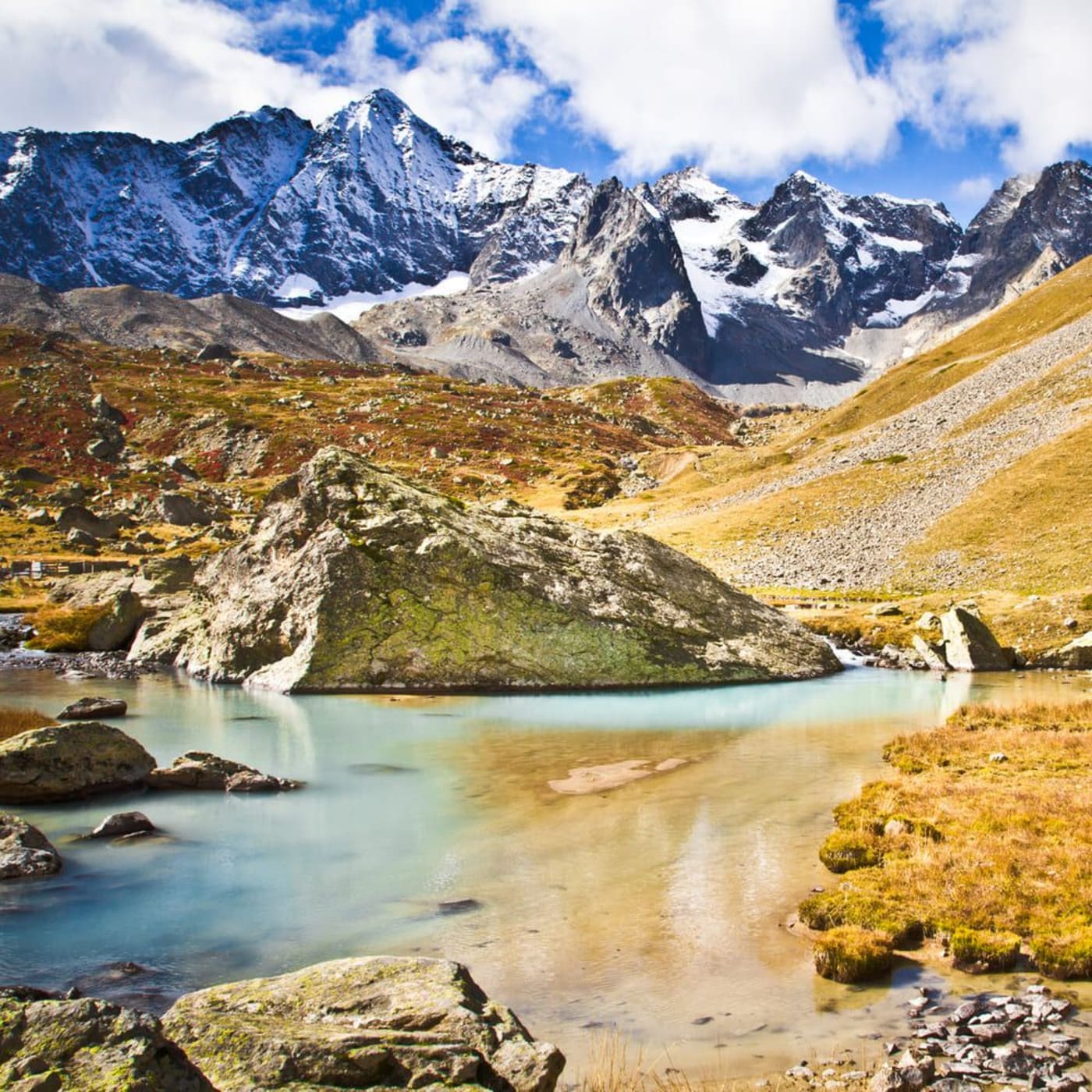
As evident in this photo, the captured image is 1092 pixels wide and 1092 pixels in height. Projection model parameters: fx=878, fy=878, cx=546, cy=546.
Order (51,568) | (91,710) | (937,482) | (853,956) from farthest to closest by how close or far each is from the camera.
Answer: (937,482) < (51,568) < (91,710) < (853,956)

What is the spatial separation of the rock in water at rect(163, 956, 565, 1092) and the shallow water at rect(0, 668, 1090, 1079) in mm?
1824

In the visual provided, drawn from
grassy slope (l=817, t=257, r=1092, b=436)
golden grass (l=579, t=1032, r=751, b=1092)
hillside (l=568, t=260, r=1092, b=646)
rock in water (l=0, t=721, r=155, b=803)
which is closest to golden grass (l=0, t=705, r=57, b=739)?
rock in water (l=0, t=721, r=155, b=803)

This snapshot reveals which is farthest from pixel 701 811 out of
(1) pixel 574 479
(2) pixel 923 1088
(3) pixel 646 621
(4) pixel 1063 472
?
(1) pixel 574 479

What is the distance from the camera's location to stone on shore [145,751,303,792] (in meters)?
23.3

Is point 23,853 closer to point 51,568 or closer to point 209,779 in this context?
point 209,779

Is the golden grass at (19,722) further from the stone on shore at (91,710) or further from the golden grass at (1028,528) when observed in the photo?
the golden grass at (1028,528)

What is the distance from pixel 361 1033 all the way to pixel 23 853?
1167 centimetres

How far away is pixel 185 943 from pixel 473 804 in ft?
28.5

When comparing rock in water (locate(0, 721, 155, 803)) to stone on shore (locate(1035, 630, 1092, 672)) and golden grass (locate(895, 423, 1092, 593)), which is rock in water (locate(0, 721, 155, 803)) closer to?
stone on shore (locate(1035, 630, 1092, 672))

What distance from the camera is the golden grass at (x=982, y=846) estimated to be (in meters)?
13.7

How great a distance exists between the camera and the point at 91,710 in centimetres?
3123

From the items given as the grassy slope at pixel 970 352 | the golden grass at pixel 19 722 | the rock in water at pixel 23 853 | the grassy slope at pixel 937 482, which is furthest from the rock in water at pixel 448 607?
the grassy slope at pixel 970 352

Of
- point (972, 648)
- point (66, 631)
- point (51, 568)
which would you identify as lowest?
point (66, 631)

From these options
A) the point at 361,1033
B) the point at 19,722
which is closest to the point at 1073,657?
the point at 361,1033
